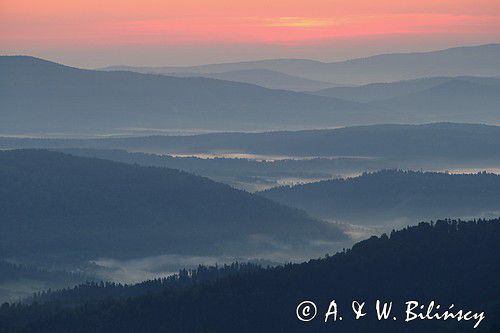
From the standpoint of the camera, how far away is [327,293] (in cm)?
12875

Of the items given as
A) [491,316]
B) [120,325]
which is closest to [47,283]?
[120,325]

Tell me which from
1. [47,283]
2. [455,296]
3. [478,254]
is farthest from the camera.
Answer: [47,283]

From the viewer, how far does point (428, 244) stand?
13575 centimetres

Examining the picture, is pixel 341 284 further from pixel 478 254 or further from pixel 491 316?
pixel 491 316

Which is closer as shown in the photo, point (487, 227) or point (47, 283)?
point (487, 227)

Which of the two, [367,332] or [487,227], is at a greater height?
[487,227]

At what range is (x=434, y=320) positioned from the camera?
114688mm

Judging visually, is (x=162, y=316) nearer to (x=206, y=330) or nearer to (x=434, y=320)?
(x=206, y=330)

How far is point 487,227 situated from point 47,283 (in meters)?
70.9

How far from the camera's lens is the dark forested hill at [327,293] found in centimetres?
12212

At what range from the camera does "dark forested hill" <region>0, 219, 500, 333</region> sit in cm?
12212

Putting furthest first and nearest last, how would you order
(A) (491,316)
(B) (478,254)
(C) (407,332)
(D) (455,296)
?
(B) (478,254) → (D) (455,296) → (C) (407,332) → (A) (491,316)

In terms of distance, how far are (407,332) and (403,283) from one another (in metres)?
14.6

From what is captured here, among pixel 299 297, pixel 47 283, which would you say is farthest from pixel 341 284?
pixel 47 283
